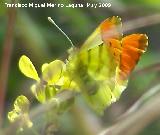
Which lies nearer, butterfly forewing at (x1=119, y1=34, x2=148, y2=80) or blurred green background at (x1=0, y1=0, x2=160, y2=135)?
butterfly forewing at (x1=119, y1=34, x2=148, y2=80)

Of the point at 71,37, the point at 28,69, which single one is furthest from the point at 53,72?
the point at 71,37

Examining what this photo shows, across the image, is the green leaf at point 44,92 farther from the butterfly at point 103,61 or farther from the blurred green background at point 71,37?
the blurred green background at point 71,37

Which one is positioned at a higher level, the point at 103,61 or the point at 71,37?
the point at 71,37

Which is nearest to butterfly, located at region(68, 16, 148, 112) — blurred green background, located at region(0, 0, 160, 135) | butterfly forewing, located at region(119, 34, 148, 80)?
butterfly forewing, located at region(119, 34, 148, 80)

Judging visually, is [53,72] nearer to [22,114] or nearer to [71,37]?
[22,114]

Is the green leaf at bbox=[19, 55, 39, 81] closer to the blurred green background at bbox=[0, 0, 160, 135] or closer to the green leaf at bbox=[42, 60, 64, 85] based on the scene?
the green leaf at bbox=[42, 60, 64, 85]
